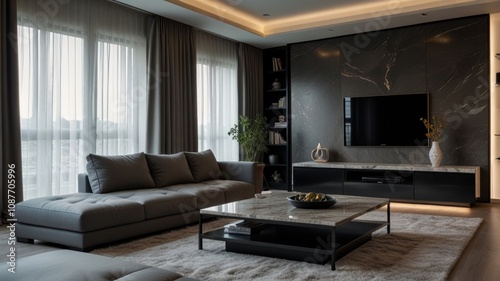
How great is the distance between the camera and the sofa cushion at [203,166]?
5.27m

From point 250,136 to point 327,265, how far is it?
176 inches

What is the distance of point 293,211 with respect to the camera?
3299 millimetres

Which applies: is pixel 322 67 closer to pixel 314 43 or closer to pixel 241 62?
pixel 314 43

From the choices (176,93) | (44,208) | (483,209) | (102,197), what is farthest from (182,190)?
(483,209)

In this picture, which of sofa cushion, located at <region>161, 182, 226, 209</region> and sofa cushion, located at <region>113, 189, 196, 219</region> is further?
sofa cushion, located at <region>161, 182, 226, 209</region>

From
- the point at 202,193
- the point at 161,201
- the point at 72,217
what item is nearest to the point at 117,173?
the point at 161,201

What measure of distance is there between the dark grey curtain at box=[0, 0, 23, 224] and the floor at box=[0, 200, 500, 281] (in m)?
0.37

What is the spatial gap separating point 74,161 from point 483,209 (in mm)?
5041

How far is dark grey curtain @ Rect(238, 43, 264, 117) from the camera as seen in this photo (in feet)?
25.3

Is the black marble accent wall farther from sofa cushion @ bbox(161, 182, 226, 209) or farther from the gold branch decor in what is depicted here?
sofa cushion @ bbox(161, 182, 226, 209)

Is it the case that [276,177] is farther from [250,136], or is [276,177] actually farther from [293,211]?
[293,211]

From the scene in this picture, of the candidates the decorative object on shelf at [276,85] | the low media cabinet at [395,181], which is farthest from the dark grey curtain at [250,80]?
the low media cabinet at [395,181]

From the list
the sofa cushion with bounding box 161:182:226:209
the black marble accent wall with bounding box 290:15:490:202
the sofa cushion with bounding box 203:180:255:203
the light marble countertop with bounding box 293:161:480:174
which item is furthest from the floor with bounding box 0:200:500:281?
the sofa cushion with bounding box 203:180:255:203

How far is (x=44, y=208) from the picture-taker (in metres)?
3.48
